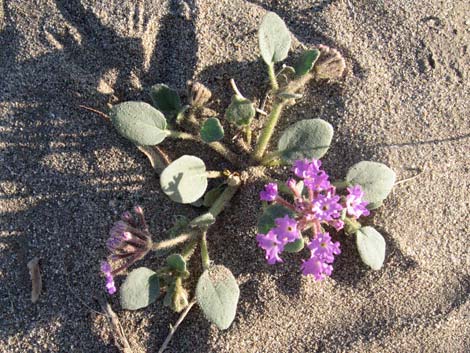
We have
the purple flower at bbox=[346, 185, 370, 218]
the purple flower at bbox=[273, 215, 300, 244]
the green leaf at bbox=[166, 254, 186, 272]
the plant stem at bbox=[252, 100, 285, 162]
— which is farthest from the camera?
the plant stem at bbox=[252, 100, 285, 162]

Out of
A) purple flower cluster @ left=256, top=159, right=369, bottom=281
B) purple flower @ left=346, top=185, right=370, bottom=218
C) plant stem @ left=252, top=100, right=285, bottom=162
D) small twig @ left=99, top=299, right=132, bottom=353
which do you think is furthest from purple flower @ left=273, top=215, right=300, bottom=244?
small twig @ left=99, top=299, right=132, bottom=353

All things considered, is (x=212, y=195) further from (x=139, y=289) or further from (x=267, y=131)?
(x=139, y=289)

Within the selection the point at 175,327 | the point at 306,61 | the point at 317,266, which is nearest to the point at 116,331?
the point at 175,327

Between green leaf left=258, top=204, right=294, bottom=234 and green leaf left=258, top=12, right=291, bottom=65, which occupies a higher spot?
green leaf left=258, top=12, right=291, bottom=65

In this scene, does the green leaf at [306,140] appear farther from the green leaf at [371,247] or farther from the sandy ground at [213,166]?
the green leaf at [371,247]

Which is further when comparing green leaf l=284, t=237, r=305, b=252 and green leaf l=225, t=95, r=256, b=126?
green leaf l=225, t=95, r=256, b=126

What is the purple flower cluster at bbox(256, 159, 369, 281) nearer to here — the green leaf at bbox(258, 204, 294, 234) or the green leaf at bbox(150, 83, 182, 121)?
the green leaf at bbox(258, 204, 294, 234)
